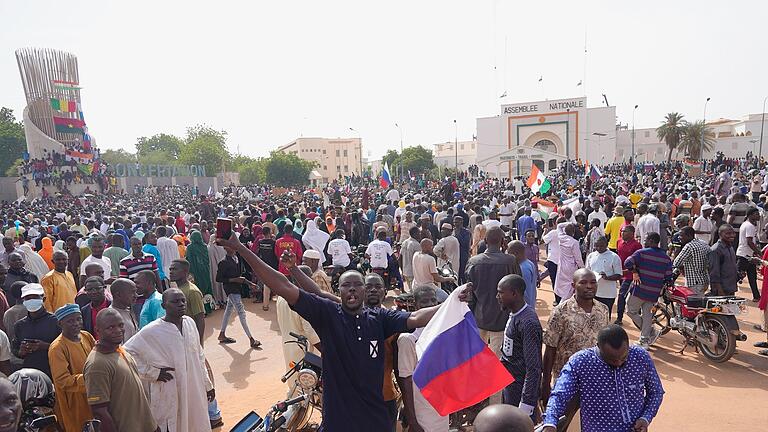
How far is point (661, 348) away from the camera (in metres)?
7.33

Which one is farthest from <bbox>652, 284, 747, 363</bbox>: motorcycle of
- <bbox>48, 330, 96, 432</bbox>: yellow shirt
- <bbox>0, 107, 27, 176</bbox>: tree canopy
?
<bbox>0, 107, 27, 176</bbox>: tree canopy

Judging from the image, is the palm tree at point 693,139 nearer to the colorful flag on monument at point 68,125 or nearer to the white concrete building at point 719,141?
the white concrete building at point 719,141

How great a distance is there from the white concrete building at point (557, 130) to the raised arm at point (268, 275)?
188 ft

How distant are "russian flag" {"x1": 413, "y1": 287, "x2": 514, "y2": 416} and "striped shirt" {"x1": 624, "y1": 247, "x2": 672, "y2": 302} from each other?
14.3 ft

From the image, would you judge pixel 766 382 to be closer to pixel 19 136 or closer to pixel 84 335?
pixel 84 335

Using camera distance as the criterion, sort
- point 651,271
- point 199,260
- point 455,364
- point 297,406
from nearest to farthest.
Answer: point 455,364, point 297,406, point 651,271, point 199,260

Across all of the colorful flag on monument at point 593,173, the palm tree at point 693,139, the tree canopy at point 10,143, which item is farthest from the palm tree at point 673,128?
the tree canopy at point 10,143

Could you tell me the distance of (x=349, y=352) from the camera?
9.83 feet

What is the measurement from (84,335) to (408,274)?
5.81 meters

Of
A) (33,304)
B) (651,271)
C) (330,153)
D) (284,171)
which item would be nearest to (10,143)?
(284,171)

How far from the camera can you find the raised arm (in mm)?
2867

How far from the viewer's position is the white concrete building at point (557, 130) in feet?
198

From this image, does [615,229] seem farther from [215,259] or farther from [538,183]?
[215,259]

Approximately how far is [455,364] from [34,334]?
11.8 ft
